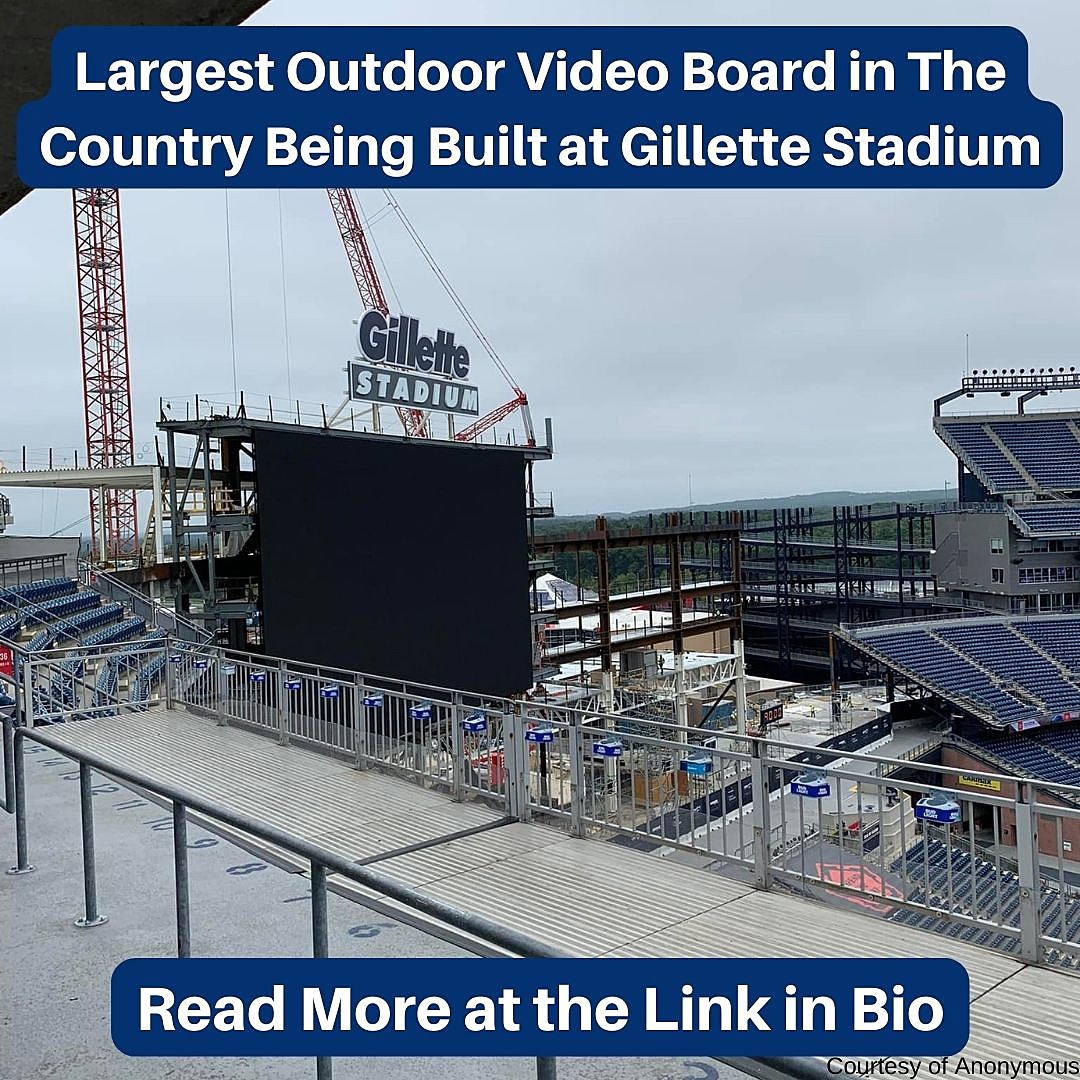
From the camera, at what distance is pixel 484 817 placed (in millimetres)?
8422

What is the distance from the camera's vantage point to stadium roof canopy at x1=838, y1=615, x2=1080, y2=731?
35719 millimetres

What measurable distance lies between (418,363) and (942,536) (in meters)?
39.0

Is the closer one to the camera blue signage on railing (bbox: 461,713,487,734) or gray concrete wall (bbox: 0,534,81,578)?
blue signage on railing (bbox: 461,713,487,734)

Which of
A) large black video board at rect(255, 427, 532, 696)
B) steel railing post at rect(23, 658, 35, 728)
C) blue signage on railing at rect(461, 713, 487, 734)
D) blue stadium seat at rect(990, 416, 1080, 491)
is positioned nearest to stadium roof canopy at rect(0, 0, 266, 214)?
blue signage on railing at rect(461, 713, 487, 734)

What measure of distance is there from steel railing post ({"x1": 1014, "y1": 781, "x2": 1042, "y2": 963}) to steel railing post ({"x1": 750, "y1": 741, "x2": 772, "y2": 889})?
162cm

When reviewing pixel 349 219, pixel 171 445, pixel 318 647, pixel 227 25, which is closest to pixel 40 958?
pixel 227 25

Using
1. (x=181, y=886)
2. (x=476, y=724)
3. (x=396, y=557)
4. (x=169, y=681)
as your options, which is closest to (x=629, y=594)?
(x=396, y=557)

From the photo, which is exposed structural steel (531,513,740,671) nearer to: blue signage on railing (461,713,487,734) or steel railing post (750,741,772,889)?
blue signage on railing (461,713,487,734)

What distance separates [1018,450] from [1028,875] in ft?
179

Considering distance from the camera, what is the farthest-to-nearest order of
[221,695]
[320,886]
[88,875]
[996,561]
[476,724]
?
1. [996,561]
2. [221,695]
3. [476,724]
4. [88,875]
5. [320,886]

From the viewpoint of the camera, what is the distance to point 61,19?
3.18 metres

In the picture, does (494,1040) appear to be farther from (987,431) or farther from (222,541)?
(987,431)

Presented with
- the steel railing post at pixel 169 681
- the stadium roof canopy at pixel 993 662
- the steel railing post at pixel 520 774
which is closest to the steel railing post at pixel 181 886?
the steel railing post at pixel 520 774

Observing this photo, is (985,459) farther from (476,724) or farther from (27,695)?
(27,695)
